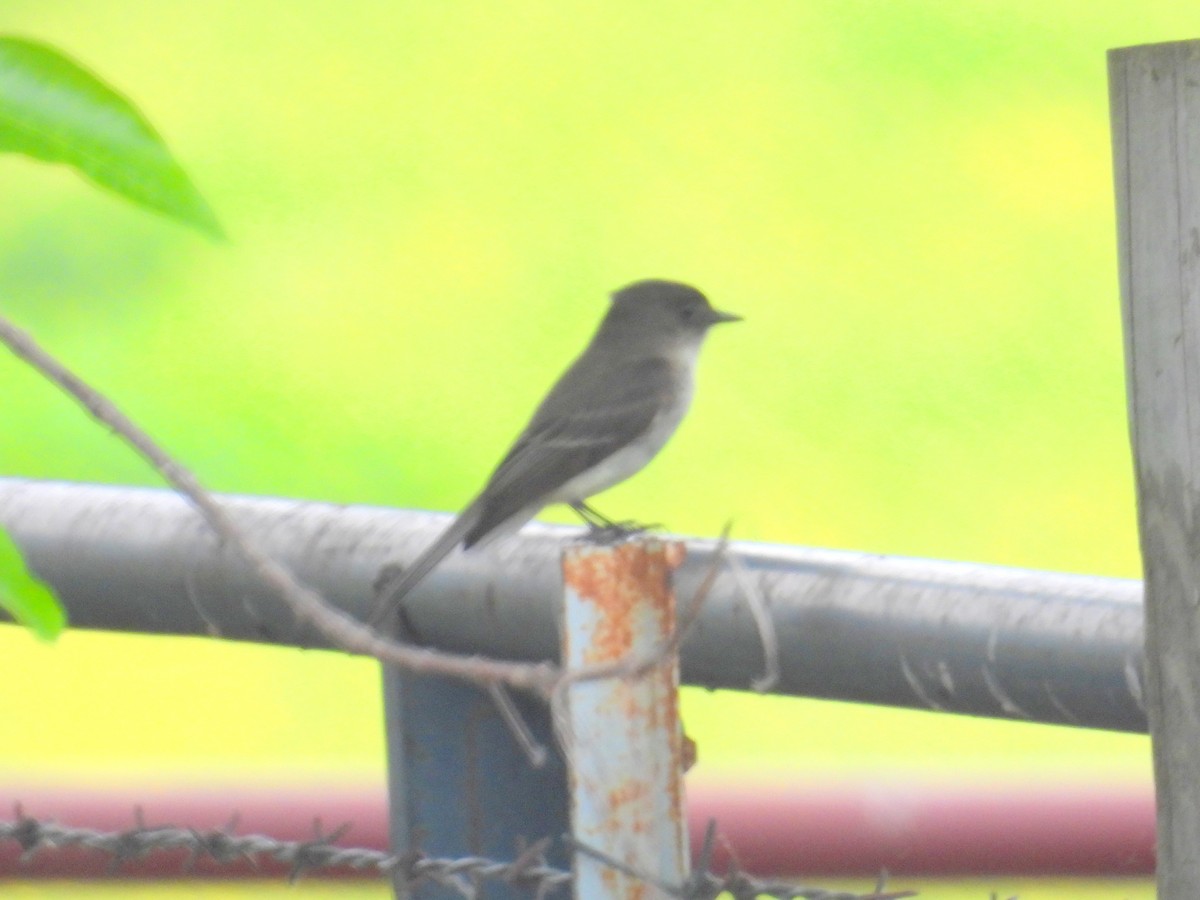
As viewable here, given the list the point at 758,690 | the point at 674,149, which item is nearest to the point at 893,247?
the point at 674,149

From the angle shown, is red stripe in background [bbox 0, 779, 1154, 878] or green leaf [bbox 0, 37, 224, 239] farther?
red stripe in background [bbox 0, 779, 1154, 878]

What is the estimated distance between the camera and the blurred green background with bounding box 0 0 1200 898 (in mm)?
10930

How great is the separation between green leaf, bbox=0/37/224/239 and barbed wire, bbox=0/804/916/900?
2.55 feet

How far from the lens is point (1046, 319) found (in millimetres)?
14773

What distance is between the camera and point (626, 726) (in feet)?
5.71

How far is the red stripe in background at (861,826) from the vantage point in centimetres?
304

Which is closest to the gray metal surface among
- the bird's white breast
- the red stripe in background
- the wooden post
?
the wooden post

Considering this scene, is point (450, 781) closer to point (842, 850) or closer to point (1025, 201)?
point (842, 850)

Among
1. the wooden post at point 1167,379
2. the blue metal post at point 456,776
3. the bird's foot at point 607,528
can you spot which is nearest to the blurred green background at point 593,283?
the bird's foot at point 607,528

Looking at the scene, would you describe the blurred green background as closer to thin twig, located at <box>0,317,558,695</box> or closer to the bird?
the bird

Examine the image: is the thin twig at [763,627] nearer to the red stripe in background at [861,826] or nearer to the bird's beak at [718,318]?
the red stripe in background at [861,826]

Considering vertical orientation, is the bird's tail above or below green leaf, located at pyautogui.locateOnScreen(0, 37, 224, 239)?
below

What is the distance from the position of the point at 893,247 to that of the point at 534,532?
47.1 ft

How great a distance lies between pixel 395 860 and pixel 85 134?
1034mm
